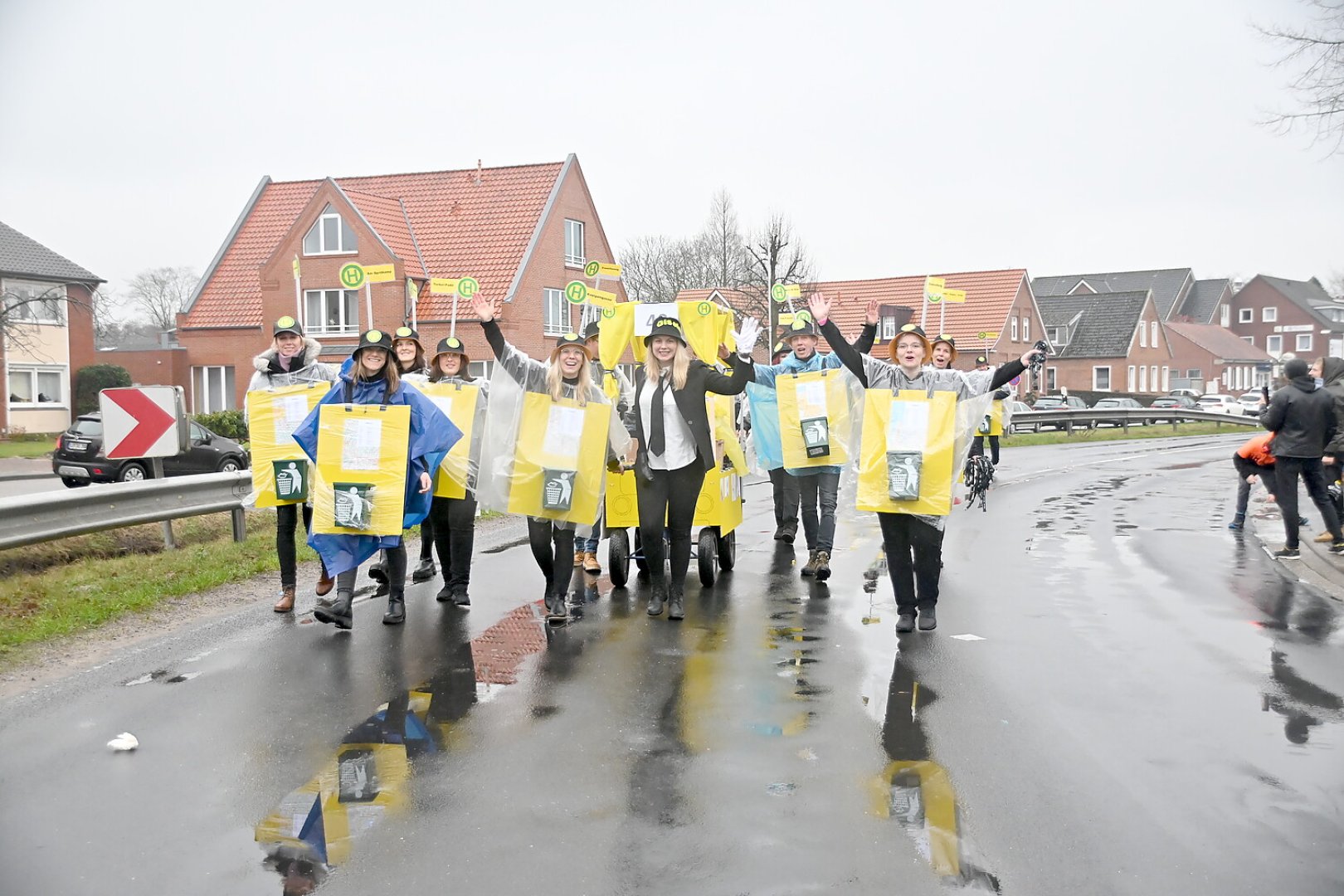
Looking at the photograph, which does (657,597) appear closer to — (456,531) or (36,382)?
(456,531)

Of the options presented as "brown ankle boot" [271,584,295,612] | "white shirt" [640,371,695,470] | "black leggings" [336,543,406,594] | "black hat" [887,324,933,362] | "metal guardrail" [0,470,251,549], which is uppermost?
"black hat" [887,324,933,362]

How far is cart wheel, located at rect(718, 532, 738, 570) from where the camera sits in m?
9.83

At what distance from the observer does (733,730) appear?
541 cm

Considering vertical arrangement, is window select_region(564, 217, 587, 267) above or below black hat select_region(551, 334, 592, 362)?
above

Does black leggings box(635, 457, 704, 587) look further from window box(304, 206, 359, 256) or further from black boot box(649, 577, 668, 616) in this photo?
window box(304, 206, 359, 256)

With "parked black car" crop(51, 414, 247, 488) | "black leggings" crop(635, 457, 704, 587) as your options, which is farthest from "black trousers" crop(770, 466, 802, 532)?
"parked black car" crop(51, 414, 247, 488)

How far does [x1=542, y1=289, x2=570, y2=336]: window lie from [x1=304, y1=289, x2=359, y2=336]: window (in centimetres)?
697

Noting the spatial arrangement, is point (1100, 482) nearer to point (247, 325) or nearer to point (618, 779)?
point (618, 779)

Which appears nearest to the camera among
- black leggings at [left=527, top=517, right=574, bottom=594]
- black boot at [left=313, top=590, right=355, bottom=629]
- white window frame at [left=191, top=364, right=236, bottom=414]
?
black boot at [left=313, top=590, right=355, bottom=629]

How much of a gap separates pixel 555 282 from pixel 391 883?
141ft

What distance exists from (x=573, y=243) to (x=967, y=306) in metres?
23.4

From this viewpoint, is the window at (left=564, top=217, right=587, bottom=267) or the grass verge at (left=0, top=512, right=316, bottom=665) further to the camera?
the window at (left=564, top=217, right=587, bottom=267)

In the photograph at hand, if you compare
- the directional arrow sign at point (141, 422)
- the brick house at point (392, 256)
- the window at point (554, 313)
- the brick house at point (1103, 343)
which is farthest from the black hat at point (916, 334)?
the brick house at point (1103, 343)

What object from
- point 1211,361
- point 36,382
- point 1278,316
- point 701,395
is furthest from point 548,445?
point 1278,316
